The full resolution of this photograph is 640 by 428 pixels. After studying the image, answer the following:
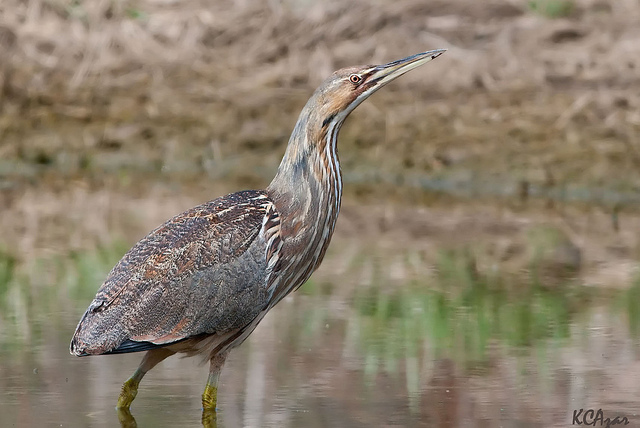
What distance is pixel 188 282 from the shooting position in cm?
575

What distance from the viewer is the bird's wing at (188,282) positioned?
559 centimetres

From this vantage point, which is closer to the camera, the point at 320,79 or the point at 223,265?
the point at 223,265

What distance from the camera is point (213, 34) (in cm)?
1459

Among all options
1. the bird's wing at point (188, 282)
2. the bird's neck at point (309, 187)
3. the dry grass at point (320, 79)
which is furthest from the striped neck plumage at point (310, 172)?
the dry grass at point (320, 79)

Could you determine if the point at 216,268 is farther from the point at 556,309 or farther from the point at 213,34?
the point at 213,34

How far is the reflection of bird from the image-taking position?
5621 millimetres

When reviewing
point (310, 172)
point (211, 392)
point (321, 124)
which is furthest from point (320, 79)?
point (211, 392)

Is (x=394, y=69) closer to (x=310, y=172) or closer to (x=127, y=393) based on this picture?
(x=310, y=172)

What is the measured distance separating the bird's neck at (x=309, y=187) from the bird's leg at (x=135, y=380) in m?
0.76

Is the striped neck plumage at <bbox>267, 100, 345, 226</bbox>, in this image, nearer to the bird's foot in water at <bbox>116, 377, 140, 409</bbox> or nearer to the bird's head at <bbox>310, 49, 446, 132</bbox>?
the bird's head at <bbox>310, 49, 446, 132</bbox>

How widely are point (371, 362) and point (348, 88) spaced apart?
1414 mm

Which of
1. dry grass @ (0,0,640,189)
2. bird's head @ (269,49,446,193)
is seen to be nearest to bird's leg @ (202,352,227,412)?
bird's head @ (269,49,446,193)

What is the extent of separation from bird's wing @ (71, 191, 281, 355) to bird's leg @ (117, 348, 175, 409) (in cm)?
24
